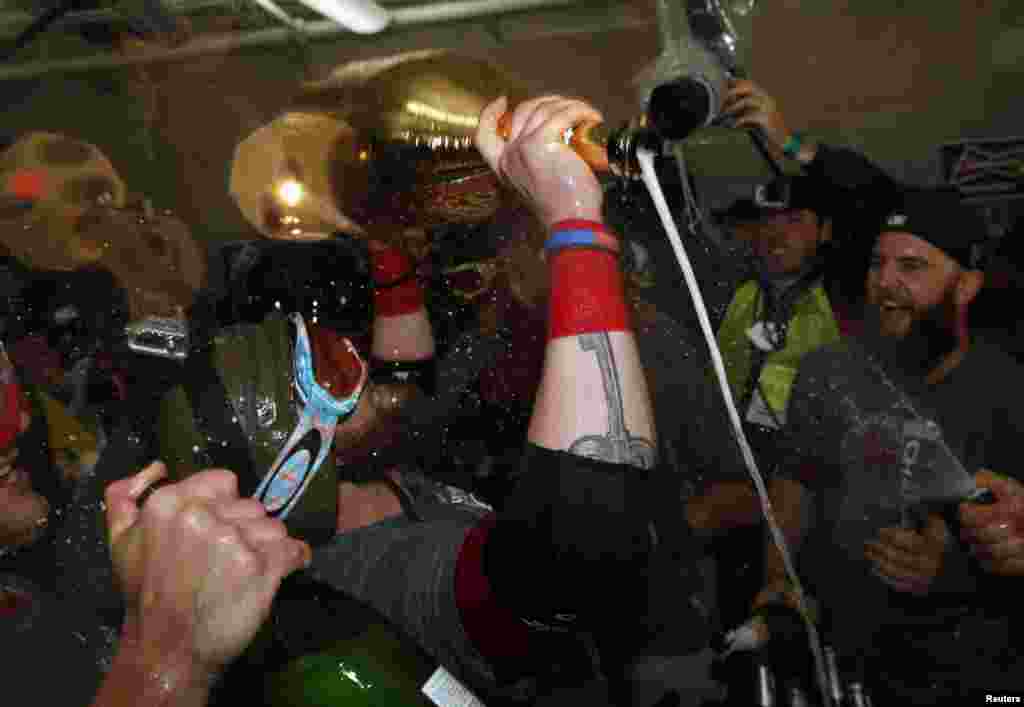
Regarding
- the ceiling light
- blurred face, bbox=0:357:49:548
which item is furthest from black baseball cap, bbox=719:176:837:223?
the ceiling light

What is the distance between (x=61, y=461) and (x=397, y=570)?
3.53 ft

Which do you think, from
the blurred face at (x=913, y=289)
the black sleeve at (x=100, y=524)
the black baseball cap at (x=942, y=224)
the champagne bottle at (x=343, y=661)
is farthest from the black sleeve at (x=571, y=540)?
the black baseball cap at (x=942, y=224)

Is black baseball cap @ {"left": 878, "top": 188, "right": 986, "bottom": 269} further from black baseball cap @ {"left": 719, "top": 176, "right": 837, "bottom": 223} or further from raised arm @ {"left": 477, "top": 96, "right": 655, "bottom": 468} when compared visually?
raised arm @ {"left": 477, "top": 96, "right": 655, "bottom": 468}

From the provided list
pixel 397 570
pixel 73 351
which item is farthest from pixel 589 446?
pixel 73 351

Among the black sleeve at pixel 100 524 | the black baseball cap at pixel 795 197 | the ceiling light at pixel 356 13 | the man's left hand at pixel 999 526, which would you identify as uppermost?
the ceiling light at pixel 356 13

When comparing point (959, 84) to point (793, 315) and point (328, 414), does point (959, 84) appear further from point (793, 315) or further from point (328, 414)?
point (328, 414)

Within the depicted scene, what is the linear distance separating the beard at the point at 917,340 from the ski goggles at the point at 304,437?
4.72 ft

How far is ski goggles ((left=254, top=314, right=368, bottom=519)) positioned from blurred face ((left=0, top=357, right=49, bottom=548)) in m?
0.57

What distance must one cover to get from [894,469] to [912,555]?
21 cm

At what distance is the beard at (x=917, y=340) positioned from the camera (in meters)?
1.86

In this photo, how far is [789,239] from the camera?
2.57 meters

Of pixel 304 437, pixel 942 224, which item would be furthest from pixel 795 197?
pixel 304 437

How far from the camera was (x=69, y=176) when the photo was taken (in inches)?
112

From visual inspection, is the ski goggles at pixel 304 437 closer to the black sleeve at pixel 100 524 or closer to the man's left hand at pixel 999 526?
the black sleeve at pixel 100 524
